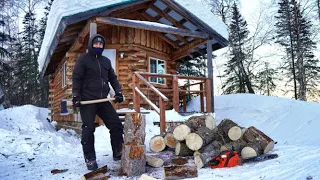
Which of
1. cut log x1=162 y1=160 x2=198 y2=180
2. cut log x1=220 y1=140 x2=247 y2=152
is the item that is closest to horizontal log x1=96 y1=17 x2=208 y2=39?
cut log x1=220 y1=140 x2=247 y2=152

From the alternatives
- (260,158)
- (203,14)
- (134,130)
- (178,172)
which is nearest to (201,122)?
(260,158)

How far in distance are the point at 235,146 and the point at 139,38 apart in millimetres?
7097

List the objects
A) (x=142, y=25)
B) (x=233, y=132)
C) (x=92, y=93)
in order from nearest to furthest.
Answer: (x=92, y=93)
(x=233, y=132)
(x=142, y=25)

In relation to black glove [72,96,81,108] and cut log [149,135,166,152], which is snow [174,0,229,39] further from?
black glove [72,96,81,108]

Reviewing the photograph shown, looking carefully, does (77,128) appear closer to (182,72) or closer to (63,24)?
(63,24)

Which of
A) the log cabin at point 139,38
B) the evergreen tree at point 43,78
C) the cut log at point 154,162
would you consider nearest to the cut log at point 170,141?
the cut log at point 154,162

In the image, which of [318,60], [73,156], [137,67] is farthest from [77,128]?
[318,60]

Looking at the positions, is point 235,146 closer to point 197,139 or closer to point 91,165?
point 197,139

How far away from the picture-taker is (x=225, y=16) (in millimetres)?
23984

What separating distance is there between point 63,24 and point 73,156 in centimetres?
362

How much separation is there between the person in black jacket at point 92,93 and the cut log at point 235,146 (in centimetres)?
166

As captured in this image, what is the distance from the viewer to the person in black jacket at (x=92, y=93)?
154 inches

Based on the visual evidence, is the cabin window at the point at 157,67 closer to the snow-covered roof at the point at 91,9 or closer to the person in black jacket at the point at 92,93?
the snow-covered roof at the point at 91,9

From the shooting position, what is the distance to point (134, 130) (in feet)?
12.1
